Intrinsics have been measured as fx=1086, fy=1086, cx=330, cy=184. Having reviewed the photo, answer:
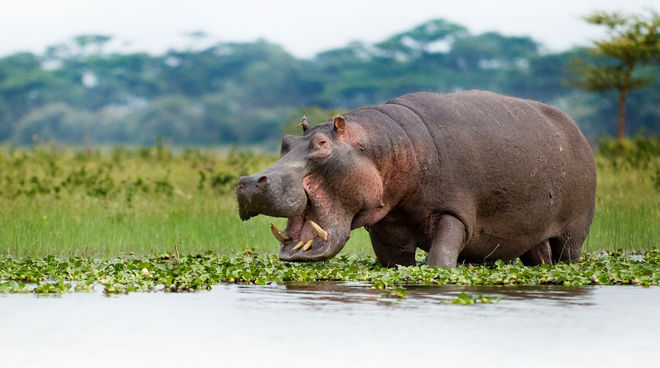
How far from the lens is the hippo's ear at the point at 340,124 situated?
22.2 feet

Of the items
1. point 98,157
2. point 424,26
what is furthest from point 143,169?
point 424,26

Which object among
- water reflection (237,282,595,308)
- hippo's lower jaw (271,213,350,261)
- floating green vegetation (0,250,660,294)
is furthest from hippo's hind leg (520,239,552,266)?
hippo's lower jaw (271,213,350,261)

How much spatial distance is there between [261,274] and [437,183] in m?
1.32

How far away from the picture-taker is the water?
440cm

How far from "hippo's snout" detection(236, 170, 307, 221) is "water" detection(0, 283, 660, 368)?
0.49 meters

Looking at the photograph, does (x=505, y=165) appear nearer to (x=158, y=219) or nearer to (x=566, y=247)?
(x=566, y=247)

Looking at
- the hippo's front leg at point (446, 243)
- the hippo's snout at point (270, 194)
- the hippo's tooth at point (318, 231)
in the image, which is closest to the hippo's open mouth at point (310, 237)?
the hippo's tooth at point (318, 231)

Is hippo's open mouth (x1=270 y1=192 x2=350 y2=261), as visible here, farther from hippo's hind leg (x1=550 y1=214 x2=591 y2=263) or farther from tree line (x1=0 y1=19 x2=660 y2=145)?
tree line (x1=0 y1=19 x2=660 y2=145)

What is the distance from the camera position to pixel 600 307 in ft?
19.2

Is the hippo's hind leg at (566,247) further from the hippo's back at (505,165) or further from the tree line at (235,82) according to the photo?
the tree line at (235,82)

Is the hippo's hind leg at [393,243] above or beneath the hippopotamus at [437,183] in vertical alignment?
beneath

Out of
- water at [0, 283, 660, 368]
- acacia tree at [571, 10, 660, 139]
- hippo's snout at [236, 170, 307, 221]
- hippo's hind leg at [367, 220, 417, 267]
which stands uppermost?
acacia tree at [571, 10, 660, 139]

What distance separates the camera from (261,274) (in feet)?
23.8

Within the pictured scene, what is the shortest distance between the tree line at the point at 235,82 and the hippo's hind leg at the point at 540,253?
51445mm
